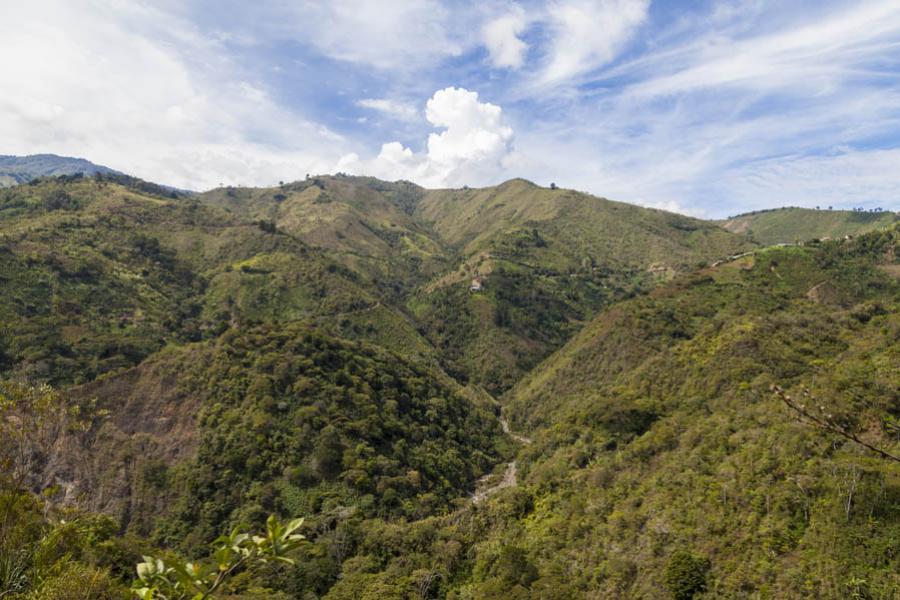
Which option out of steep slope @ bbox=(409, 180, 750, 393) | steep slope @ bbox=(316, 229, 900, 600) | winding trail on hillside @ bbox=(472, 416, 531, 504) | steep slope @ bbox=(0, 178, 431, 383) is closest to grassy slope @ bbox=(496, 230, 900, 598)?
steep slope @ bbox=(316, 229, 900, 600)

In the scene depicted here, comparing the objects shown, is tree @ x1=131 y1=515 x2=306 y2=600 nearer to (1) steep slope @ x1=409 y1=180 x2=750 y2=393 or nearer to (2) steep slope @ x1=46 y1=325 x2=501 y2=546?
(2) steep slope @ x1=46 y1=325 x2=501 y2=546

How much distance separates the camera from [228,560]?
447 cm

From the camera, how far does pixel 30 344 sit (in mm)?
72125

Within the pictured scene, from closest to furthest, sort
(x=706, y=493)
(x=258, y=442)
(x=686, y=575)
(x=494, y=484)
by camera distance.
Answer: (x=686, y=575)
(x=706, y=493)
(x=258, y=442)
(x=494, y=484)

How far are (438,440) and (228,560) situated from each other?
70097 mm

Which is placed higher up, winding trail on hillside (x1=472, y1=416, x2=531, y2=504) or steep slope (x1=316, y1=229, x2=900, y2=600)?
steep slope (x1=316, y1=229, x2=900, y2=600)

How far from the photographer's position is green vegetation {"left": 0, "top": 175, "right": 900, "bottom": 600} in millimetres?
25641

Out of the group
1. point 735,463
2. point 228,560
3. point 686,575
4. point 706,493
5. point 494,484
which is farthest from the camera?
point 494,484

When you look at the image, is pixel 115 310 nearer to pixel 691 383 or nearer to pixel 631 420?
pixel 631 420

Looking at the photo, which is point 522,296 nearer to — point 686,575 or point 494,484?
point 494,484

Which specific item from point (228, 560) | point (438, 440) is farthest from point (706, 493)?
point (438, 440)

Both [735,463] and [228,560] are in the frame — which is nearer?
[228,560]

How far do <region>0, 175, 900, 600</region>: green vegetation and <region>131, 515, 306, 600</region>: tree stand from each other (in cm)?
4

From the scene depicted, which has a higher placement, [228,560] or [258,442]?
[228,560]
